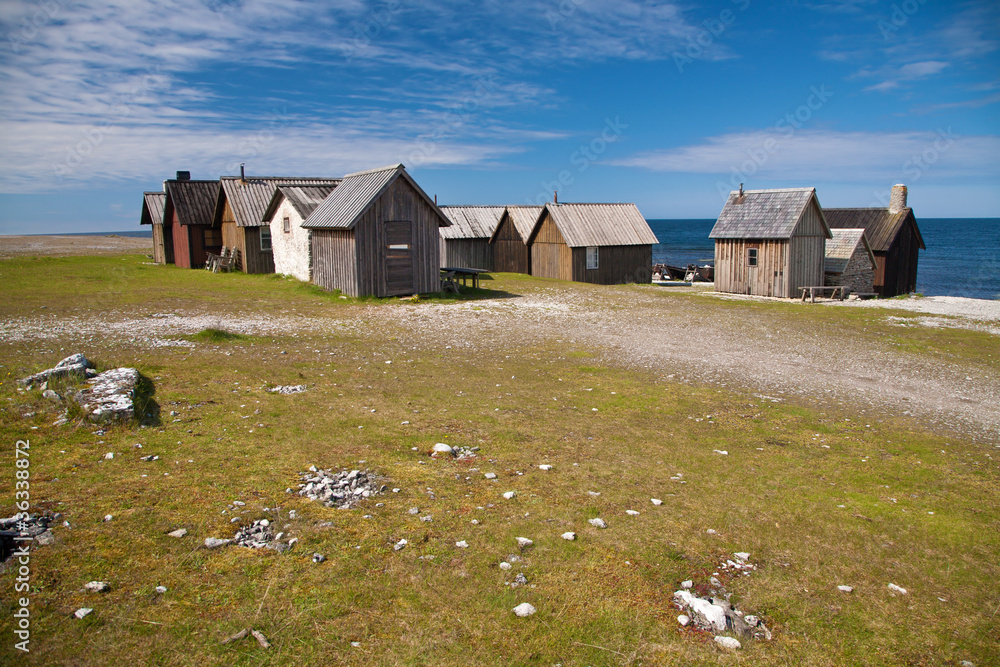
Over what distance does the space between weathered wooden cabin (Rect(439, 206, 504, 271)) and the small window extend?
1449 cm

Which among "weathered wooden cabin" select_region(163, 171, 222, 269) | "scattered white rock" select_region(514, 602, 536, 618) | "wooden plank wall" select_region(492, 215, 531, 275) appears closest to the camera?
"scattered white rock" select_region(514, 602, 536, 618)

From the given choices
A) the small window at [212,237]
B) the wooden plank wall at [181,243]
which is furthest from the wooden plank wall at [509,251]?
the wooden plank wall at [181,243]

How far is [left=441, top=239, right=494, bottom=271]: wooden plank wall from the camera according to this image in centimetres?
4150

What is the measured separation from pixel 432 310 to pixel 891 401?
1542 cm

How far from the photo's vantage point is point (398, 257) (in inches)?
1009

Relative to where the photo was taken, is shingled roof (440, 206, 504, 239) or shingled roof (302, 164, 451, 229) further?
shingled roof (440, 206, 504, 239)

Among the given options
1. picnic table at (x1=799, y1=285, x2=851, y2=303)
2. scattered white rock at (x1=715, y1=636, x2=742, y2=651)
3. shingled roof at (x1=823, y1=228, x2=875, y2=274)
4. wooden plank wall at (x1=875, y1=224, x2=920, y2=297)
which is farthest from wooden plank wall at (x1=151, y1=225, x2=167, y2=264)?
wooden plank wall at (x1=875, y1=224, x2=920, y2=297)

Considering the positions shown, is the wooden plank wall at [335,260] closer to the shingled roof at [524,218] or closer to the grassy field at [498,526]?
the grassy field at [498,526]

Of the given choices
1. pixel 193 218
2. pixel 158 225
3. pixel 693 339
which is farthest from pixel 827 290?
pixel 158 225

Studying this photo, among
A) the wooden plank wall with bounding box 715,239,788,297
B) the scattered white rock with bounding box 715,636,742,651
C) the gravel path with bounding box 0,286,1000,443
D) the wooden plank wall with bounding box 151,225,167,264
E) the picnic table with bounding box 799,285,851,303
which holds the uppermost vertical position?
the wooden plank wall with bounding box 151,225,167,264

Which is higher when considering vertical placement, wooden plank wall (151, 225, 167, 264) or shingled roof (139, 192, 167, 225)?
shingled roof (139, 192, 167, 225)

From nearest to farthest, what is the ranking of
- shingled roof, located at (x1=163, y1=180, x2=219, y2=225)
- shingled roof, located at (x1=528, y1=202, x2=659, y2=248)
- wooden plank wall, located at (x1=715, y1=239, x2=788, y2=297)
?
wooden plank wall, located at (x1=715, y1=239, x2=788, y2=297) → shingled roof, located at (x1=163, y1=180, x2=219, y2=225) → shingled roof, located at (x1=528, y1=202, x2=659, y2=248)

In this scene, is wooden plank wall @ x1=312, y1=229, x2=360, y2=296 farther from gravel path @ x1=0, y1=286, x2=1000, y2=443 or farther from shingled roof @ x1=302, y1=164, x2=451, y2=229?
gravel path @ x1=0, y1=286, x2=1000, y2=443

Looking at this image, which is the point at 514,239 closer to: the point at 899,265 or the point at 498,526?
the point at 899,265
